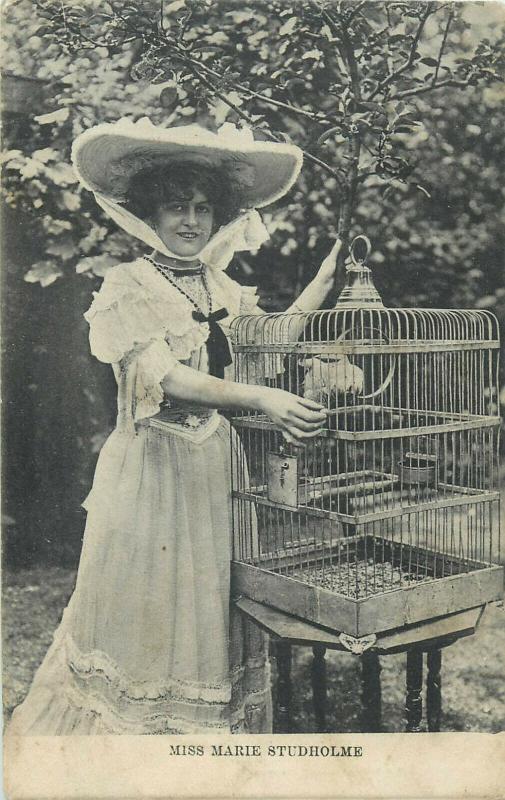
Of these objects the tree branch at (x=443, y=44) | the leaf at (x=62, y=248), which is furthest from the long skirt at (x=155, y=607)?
the tree branch at (x=443, y=44)

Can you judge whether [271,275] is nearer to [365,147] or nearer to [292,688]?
[365,147]

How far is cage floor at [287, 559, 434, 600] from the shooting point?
6.79 ft

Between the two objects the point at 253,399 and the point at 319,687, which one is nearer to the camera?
the point at 253,399

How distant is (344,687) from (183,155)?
1.79 metres

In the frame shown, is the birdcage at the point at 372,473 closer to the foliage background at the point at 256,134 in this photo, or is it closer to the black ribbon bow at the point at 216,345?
the black ribbon bow at the point at 216,345

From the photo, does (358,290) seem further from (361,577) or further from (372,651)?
(372,651)

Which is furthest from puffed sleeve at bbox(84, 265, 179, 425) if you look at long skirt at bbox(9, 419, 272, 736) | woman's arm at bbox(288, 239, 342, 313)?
woman's arm at bbox(288, 239, 342, 313)

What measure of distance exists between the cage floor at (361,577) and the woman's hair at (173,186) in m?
1.20

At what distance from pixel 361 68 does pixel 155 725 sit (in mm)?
2202

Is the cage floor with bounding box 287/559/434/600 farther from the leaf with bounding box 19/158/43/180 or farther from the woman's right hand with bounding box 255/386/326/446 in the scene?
the leaf with bounding box 19/158/43/180

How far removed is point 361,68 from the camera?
2365 mm

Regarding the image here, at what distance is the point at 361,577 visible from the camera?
2172 millimetres

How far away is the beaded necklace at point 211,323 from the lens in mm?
2260

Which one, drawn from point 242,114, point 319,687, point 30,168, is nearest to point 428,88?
point 242,114
